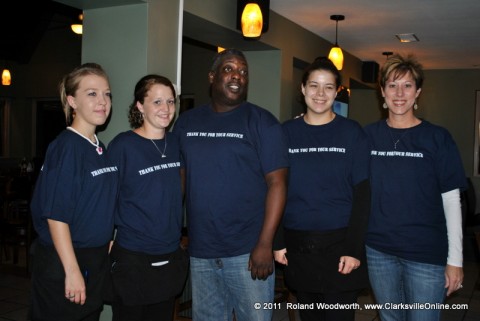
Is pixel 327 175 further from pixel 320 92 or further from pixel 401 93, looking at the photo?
pixel 401 93

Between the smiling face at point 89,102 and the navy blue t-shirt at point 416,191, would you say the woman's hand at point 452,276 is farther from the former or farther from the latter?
the smiling face at point 89,102

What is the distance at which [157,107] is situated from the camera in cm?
218

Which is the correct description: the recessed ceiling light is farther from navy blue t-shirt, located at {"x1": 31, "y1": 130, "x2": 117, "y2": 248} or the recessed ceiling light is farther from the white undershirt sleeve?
navy blue t-shirt, located at {"x1": 31, "y1": 130, "x2": 117, "y2": 248}

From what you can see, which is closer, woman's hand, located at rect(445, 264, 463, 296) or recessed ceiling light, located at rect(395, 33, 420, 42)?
woman's hand, located at rect(445, 264, 463, 296)

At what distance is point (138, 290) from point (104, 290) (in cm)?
15

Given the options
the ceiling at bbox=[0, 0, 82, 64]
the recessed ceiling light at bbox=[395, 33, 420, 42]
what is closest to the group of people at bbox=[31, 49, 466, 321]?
the ceiling at bbox=[0, 0, 82, 64]

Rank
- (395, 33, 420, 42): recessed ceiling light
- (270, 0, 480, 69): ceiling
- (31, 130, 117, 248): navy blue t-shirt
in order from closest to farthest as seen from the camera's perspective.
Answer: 1. (31, 130, 117, 248): navy blue t-shirt
2. (270, 0, 480, 69): ceiling
3. (395, 33, 420, 42): recessed ceiling light

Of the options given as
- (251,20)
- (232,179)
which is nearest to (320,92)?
(232,179)

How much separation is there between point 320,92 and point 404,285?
91 centimetres

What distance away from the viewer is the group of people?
1.99 m

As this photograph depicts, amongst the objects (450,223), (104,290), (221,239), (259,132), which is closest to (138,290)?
(104,290)

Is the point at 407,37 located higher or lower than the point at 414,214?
higher

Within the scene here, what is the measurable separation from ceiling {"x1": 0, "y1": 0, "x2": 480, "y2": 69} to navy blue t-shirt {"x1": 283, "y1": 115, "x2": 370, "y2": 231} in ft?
5.99

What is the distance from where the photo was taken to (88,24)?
11.0 ft
